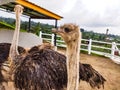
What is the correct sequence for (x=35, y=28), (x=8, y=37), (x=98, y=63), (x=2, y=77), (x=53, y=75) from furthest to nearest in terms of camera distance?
(x=35, y=28) → (x=98, y=63) → (x=8, y=37) → (x=2, y=77) → (x=53, y=75)

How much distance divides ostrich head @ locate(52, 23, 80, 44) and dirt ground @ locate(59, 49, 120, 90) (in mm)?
3877

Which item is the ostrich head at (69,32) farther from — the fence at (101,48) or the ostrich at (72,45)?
the fence at (101,48)

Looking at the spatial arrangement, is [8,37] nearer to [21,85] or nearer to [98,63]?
[98,63]

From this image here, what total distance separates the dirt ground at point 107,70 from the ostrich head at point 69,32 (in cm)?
388

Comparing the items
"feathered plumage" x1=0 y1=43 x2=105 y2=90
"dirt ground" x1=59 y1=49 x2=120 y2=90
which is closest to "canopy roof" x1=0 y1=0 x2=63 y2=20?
"dirt ground" x1=59 y1=49 x2=120 y2=90

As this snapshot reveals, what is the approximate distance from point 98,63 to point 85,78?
17.3ft

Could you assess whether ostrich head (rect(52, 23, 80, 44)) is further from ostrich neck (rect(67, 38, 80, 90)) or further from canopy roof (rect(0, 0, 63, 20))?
canopy roof (rect(0, 0, 63, 20))

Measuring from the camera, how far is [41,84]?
417 cm

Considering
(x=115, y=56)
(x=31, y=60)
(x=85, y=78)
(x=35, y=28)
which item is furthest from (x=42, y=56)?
(x=35, y=28)

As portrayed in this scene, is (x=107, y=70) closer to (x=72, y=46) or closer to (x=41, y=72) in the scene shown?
(x=41, y=72)

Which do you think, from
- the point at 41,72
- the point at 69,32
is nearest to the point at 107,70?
the point at 41,72

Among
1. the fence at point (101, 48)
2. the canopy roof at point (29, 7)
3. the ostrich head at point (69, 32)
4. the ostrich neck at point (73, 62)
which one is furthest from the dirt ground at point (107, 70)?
the ostrich head at point (69, 32)

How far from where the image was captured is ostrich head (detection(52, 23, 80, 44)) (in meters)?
2.65

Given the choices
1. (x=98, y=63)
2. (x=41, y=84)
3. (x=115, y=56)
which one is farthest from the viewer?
(x=115, y=56)
